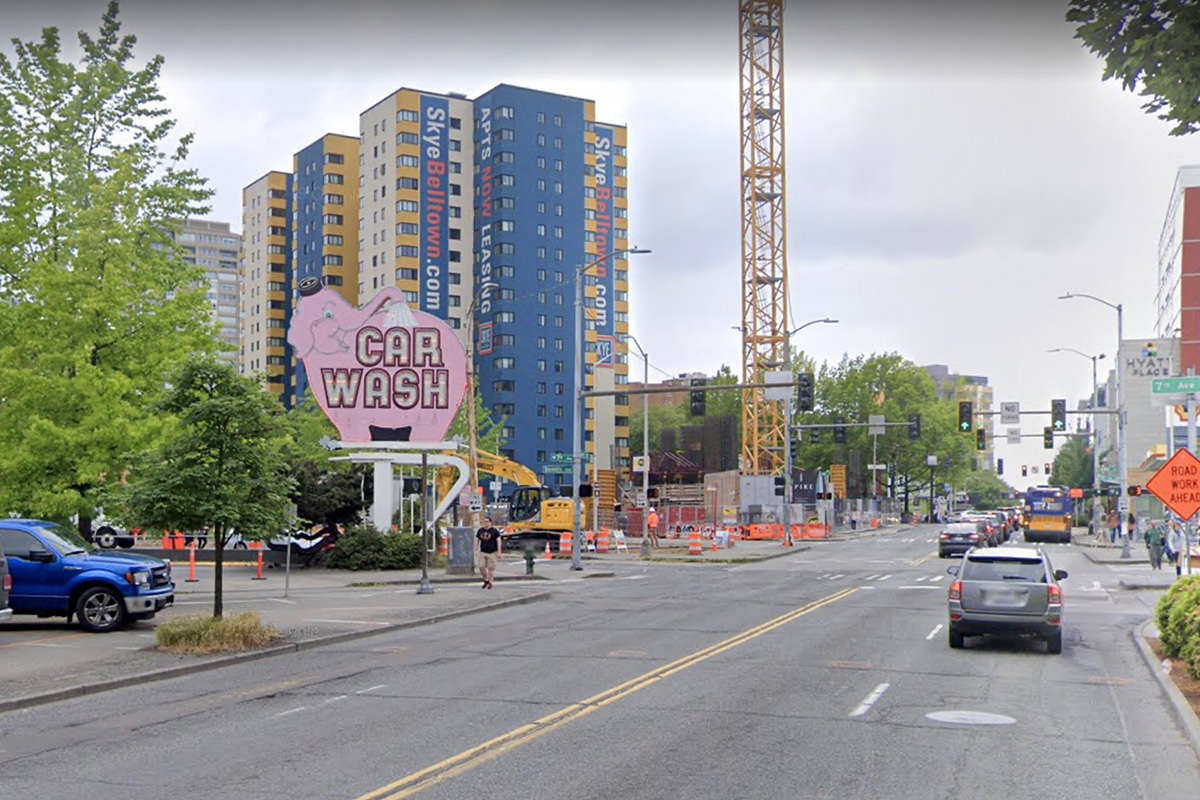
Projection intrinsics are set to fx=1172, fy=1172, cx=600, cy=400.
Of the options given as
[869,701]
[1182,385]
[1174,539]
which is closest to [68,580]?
[869,701]

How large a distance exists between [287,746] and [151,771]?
138cm

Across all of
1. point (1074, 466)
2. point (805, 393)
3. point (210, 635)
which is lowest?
point (210, 635)

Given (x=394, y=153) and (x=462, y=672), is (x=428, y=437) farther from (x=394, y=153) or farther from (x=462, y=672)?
(x=394, y=153)

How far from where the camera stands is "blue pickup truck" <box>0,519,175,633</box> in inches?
816

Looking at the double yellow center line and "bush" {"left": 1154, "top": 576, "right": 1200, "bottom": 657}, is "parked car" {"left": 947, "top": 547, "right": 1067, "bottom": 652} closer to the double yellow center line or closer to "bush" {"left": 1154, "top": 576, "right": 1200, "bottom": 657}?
"bush" {"left": 1154, "top": 576, "right": 1200, "bottom": 657}

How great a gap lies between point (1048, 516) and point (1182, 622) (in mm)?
57714

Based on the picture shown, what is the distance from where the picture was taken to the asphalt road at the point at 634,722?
391 inches

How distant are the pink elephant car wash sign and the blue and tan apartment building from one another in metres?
68.7

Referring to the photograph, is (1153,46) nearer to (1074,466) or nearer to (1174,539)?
(1174,539)

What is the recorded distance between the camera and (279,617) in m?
23.9

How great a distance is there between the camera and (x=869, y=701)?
14172mm

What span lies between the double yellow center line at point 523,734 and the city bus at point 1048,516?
188 ft

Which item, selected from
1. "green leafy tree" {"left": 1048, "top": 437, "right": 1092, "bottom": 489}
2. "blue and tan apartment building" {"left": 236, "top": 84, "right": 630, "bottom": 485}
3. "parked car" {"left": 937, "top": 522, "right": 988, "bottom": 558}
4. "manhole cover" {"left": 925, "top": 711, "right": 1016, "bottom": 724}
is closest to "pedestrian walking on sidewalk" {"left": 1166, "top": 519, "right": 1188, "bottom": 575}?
"parked car" {"left": 937, "top": 522, "right": 988, "bottom": 558}

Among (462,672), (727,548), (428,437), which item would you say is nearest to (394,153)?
(727,548)
